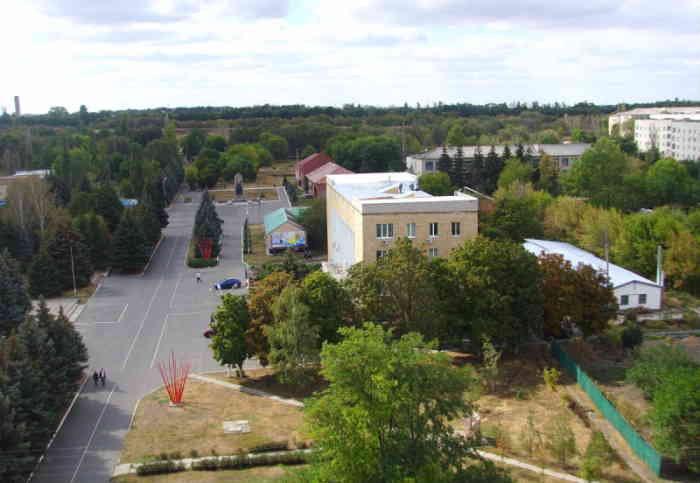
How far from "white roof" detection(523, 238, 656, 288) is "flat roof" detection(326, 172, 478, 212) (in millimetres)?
4954

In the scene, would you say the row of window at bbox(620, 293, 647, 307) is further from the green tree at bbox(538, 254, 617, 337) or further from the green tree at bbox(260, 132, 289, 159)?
the green tree at bbox(260, 132, 289, 159)

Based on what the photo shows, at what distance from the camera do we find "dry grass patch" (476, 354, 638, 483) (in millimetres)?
22191

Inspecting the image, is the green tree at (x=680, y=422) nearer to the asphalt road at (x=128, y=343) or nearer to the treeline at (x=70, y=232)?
the asphalt road at (x=128, y=343)

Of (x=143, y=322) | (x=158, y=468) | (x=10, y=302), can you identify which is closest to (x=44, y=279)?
(x=143, y=322)

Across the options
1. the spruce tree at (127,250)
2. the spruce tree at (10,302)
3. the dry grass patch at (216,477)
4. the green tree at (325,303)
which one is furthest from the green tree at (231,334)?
the spruce tree at (127,250)

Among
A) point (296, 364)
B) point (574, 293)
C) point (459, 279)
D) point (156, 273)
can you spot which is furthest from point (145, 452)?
point (156, 273)

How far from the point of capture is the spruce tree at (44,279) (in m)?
42.6

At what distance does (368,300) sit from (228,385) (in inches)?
249

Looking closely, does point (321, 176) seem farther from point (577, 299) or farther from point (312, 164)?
point (577, 299)

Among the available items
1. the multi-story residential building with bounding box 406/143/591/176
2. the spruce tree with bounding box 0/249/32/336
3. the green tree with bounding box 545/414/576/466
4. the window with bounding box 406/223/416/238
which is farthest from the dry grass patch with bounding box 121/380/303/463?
the multi-story residential building with bounding box 406/143/591/176

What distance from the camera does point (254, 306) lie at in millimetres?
29703

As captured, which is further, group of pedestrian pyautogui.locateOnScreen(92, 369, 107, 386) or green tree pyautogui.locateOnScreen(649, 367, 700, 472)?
group of pedestrian pyautogui.locateOnScreen(92, 369, 107, 386)

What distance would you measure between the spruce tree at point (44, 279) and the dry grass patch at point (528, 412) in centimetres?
2592

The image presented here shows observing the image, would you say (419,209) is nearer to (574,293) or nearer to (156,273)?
(574,293)
